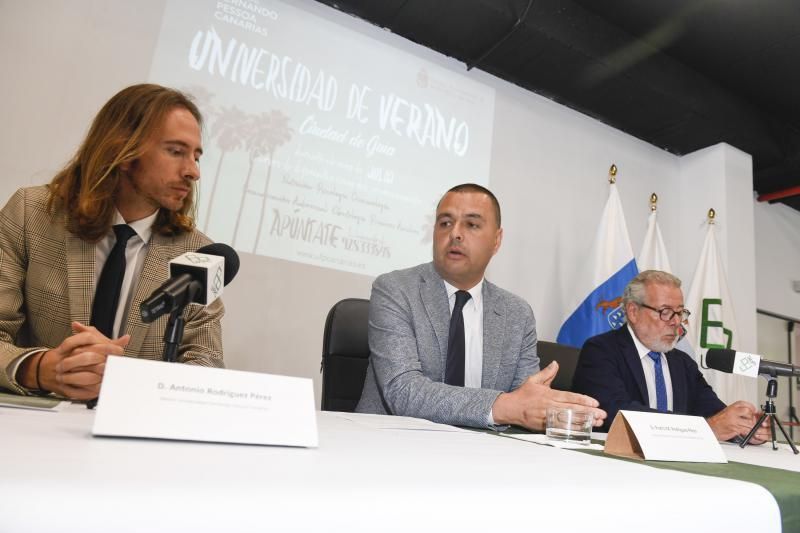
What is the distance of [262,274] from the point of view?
9.00 ft

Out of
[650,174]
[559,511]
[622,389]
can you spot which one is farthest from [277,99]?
[650,174]

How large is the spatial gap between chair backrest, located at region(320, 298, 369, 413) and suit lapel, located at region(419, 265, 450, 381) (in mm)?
300

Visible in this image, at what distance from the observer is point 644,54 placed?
11.8 ft

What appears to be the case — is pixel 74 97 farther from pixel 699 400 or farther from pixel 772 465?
pixel 699 400

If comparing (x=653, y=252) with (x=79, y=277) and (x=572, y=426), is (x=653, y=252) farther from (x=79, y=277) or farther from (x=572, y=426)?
(x=79, y=277)

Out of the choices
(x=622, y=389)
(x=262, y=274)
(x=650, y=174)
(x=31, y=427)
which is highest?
(x=650, y=174)

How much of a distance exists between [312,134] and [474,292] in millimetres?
1548

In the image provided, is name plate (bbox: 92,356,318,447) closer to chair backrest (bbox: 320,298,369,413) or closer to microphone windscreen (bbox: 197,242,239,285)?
microphone windscreen (bbox: 197,242,239,285)

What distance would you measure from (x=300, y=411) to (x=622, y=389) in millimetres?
1545

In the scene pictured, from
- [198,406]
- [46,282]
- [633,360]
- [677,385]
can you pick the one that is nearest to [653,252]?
[677,385]

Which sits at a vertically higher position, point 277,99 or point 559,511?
point 277,99

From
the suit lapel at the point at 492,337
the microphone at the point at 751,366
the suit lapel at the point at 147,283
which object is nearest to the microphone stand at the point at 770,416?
the microphone at the point at 751,366

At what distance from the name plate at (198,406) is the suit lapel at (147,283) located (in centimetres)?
78

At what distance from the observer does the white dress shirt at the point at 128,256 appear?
4.35 feet
